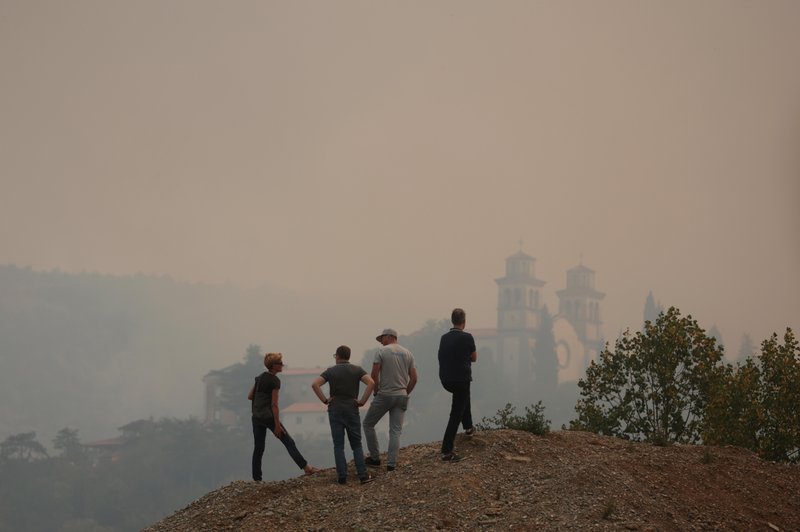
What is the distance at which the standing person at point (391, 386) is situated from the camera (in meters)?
19.6

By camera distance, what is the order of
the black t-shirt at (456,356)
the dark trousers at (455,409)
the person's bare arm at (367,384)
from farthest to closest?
the black t-shirt at (456,356) → the dark trousers at (455,409) → the person's bare arm at (367,384)

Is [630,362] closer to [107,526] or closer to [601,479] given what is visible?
[601,479]

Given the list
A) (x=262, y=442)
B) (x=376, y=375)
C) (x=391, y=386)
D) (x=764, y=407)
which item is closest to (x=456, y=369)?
(x=391, y=386)

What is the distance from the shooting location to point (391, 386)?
1964 centimetres

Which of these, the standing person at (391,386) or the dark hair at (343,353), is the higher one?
the dark hair at (343,353)

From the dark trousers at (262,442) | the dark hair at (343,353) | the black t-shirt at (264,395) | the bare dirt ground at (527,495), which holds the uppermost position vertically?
the dark hair at (343,353)

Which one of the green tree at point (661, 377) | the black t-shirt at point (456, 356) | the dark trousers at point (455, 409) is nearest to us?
the dark trousers at point (455, 409)

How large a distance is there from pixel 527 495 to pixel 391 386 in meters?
2.86

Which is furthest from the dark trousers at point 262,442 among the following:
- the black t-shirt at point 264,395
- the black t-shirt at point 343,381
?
the black t-shirt at point 343,381

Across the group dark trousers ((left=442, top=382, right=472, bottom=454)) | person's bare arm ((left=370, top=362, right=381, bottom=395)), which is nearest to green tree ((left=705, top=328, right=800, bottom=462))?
dark trousers ((left=442, top=382, right=472, bottom=454))

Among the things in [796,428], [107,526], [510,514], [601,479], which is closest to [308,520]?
[510,514]

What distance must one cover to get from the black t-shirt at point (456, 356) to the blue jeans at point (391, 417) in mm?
817

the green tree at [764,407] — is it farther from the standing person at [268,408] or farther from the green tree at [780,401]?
the standing person at [268,408]

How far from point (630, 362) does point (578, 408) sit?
2.23 meters
